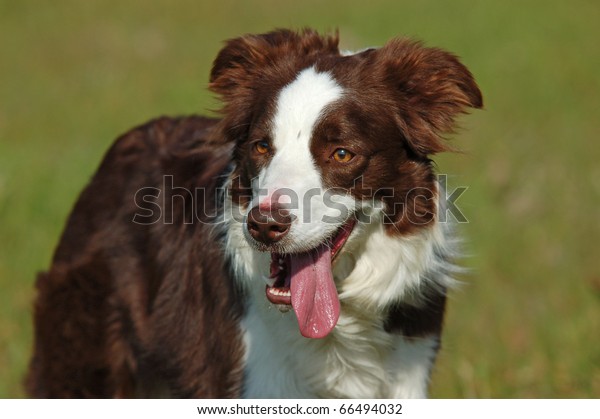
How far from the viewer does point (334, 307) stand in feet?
12.8

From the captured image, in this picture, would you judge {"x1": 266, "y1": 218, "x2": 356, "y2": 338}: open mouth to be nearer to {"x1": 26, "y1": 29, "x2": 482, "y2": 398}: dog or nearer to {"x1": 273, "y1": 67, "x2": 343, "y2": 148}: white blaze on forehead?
{"x1": 26, "y1": 29, "x2": 482, "y2": 398}: dog

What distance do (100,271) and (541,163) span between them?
6778 mm

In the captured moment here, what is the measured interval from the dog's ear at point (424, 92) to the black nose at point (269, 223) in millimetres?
786

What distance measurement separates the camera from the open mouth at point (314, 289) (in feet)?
12.6

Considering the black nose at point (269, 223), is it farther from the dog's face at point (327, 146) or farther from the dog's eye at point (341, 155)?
the dog's eye at point (341, 155)

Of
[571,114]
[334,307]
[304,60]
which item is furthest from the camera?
[571,114]

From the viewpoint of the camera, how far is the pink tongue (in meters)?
3.85

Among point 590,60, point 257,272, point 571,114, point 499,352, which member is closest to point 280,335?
point 257,272

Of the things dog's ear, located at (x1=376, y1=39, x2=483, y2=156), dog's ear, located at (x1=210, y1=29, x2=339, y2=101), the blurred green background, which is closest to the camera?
dog's ear, located at (x1=376, y1=39, x2=483, y2=156)

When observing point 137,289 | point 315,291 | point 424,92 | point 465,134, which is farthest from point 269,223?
point 465,134

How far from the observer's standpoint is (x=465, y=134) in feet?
38.3

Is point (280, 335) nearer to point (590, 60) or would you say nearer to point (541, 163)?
point (541, 163)

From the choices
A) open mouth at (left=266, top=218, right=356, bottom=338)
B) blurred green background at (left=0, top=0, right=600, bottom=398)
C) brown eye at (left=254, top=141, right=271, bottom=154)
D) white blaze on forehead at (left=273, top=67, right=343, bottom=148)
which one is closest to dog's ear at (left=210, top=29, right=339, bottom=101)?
blurred green background at (left=0, top=0, right=600, bottom=398)

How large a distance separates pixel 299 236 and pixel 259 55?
3.50 feet
